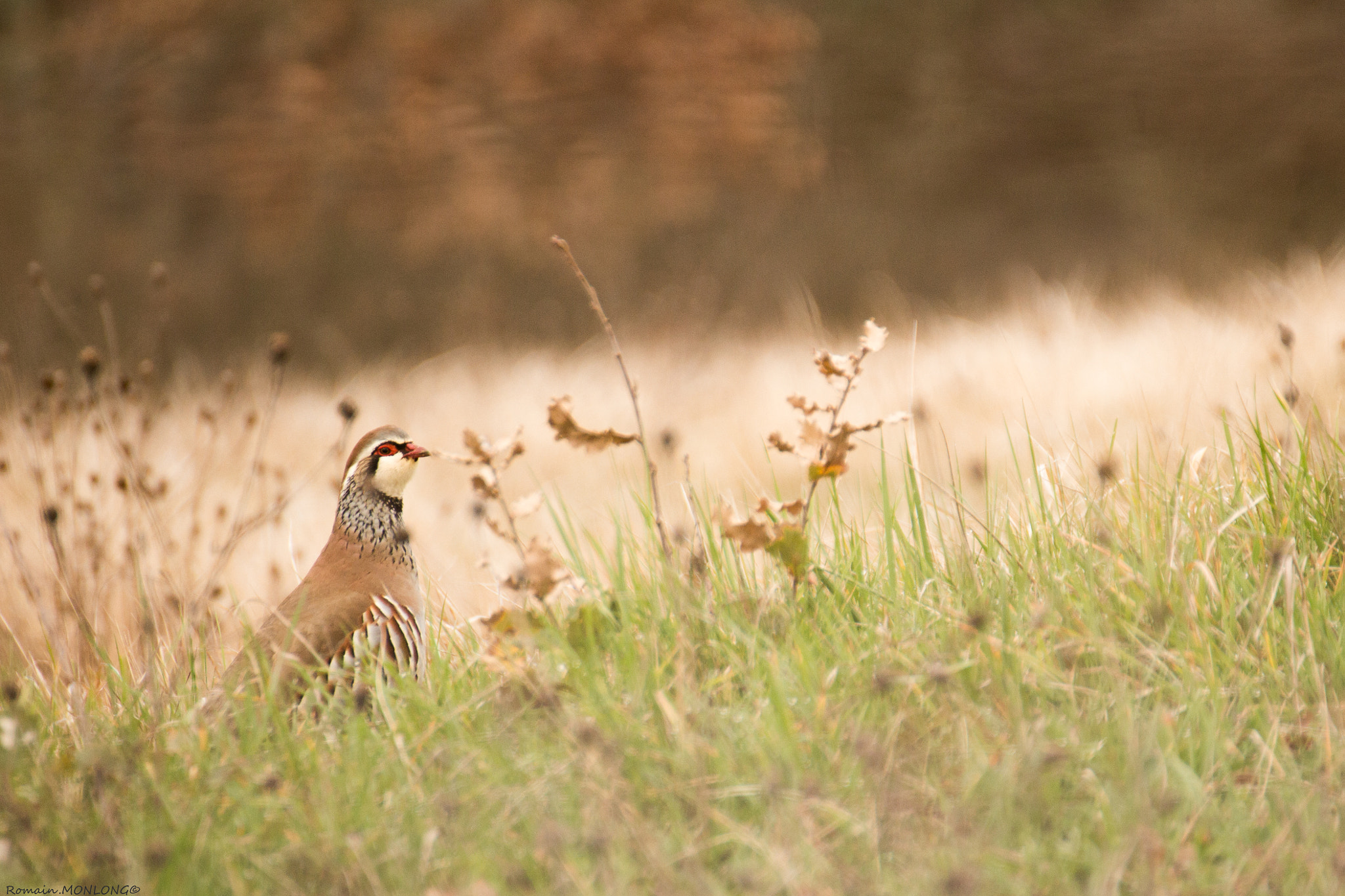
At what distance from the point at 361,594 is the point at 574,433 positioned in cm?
48

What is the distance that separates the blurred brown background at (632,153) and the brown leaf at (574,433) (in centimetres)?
529

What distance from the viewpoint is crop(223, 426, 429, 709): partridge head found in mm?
1980

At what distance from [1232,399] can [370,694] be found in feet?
9.81

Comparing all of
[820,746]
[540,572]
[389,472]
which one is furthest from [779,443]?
[389,472]

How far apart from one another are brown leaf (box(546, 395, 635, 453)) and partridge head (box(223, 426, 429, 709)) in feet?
1.03

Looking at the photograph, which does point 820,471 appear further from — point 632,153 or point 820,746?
point 632,153

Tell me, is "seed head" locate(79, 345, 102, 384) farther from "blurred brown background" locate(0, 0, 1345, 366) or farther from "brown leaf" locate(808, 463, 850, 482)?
"blurred brown background" locate(0, 0, 1345, 366)

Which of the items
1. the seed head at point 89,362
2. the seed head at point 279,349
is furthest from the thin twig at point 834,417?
the seed head at point 89,362

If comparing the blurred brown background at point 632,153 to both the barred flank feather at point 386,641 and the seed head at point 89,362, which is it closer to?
the seed head at point 89,362

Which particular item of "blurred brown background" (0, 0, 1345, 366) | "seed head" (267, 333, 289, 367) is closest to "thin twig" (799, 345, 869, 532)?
"seed head" (267, 333, 289, 367)

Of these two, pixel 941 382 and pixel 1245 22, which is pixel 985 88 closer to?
pixel 1245 22

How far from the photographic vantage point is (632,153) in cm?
892

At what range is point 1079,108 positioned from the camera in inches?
374

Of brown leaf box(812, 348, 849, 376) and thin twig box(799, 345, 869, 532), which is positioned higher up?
brown leaf box(812, 348, 849, 376)
